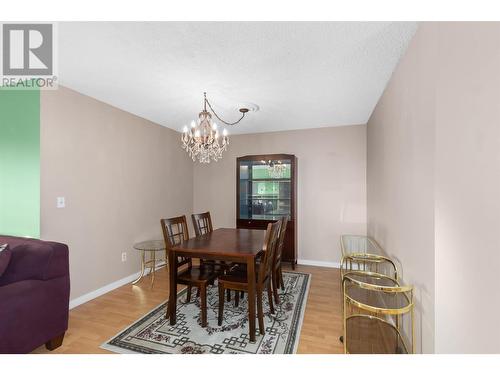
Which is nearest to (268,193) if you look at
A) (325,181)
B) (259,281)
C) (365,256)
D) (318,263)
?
(325,181)

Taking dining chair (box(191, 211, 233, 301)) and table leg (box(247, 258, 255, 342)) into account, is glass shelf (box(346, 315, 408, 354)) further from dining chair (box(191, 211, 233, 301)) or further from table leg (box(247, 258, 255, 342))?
dining chair (box(191, 211, 233, 301))

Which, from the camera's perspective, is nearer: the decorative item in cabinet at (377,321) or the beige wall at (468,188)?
the beige wall at (468,188)

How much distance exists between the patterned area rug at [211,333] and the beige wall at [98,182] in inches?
41.5

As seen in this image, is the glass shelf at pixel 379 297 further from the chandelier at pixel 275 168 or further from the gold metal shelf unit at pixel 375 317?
the chandelier at pixel 275 168

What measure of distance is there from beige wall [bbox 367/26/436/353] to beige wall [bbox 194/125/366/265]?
134cm

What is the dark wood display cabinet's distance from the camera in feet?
12.0

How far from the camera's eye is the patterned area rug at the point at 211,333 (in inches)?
70.7

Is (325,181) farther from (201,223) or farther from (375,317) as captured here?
(375,317)

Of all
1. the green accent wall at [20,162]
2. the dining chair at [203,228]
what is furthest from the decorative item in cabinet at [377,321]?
the green accent wall at [20,162]

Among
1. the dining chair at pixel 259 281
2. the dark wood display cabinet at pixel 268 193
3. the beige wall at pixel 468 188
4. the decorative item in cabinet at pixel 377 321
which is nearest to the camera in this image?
the beige wall at pixel 468 188

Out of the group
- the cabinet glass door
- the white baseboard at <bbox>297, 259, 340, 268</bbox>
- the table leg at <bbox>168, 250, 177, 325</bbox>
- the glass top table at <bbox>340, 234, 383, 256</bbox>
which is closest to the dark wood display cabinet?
the cabinet glass door
